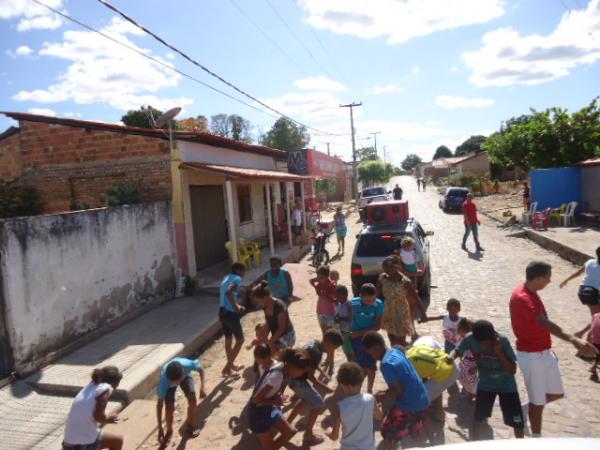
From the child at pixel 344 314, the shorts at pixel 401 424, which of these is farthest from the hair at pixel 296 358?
the child at pixel 344 314

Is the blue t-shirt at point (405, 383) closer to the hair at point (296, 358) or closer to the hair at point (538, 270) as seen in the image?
the hair at point (296, 358)

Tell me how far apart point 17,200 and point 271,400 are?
8.95 metres

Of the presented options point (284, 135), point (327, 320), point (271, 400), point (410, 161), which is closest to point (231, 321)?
point (327, 320)

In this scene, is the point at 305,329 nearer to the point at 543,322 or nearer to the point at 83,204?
the point at 543,322

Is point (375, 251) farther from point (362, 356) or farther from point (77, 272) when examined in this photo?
point (77, 272)

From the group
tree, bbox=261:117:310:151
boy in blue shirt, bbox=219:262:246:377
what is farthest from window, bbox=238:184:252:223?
tree, bbox=261:117:310:151

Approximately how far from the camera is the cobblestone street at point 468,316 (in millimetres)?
4477

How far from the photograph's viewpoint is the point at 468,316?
770cm

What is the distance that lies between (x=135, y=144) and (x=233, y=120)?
193ft

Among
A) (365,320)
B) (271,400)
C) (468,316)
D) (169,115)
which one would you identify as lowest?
(468,316)

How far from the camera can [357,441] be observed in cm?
337

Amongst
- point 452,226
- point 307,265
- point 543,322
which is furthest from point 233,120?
point 543,322

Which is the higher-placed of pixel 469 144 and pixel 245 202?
pixel 469 144

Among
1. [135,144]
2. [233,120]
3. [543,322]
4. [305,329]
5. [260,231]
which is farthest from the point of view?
[233,120]
